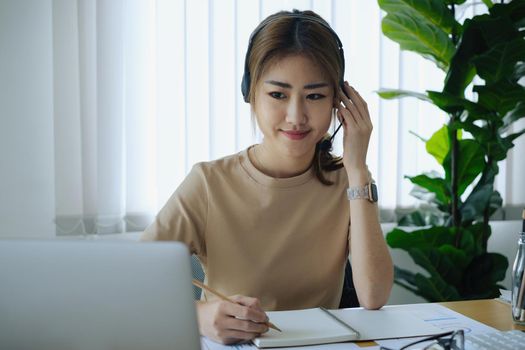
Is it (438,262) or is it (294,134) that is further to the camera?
(438,262)

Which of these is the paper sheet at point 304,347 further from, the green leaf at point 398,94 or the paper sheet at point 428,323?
the green leaf at point 398,94

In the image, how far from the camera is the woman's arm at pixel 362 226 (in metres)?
1.22

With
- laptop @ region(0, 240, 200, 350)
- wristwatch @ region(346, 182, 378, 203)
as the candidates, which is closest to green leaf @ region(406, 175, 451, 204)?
wristwatch @ region(346, 182, 378, 203)

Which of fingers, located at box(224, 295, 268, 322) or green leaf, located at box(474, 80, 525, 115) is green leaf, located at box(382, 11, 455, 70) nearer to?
green leaf, located at box(474, 80, 525, 115)

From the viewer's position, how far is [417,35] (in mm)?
2135

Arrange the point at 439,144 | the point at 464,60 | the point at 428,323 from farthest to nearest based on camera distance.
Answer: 1. the point at 439,144
2. the point at 464,60
3. the point at 428,323

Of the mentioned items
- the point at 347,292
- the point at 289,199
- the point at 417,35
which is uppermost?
the point at 417,35

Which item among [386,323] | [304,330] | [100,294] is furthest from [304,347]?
[100,294]

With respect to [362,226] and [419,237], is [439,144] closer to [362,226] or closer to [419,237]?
[419,237]

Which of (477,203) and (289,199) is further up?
(289,199)

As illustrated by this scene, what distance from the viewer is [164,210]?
1.31 m

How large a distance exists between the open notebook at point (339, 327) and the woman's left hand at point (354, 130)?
0.34 meters

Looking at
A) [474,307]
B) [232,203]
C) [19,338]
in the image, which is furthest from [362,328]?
[19,338]

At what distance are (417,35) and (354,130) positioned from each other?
3.21 ft
